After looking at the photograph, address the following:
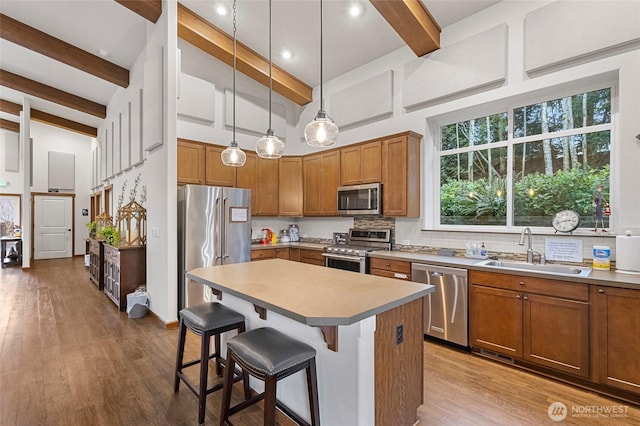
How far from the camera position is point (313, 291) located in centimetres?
179

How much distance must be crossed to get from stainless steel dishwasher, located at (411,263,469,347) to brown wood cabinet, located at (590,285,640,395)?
95cm

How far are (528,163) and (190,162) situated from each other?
4.34 m

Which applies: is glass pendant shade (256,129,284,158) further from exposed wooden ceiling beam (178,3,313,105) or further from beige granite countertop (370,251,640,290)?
exposed wooden ceiling beam (178,3,313,105)

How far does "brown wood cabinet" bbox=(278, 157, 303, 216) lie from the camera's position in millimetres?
Result: 5445

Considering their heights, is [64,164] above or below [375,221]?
above

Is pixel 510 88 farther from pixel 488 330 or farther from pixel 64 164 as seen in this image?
pixel 64 164

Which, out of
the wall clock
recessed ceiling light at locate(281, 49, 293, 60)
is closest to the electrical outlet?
the wall clock

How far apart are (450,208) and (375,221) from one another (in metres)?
1.08

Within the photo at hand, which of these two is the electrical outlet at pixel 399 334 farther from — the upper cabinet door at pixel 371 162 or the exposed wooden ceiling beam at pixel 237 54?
the exposed wooden ceiling beam at pixel 237 54

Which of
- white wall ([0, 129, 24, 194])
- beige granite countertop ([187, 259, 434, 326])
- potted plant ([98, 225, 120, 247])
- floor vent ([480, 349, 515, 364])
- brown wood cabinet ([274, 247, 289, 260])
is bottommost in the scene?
floor vent ([480, 349, 515, 364])

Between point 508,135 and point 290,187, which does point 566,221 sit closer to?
point 508,135

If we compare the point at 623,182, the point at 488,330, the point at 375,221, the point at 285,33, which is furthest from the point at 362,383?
the point at 285,33

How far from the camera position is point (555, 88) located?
10.0 ft

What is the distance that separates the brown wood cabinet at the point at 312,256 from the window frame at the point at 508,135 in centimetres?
163
